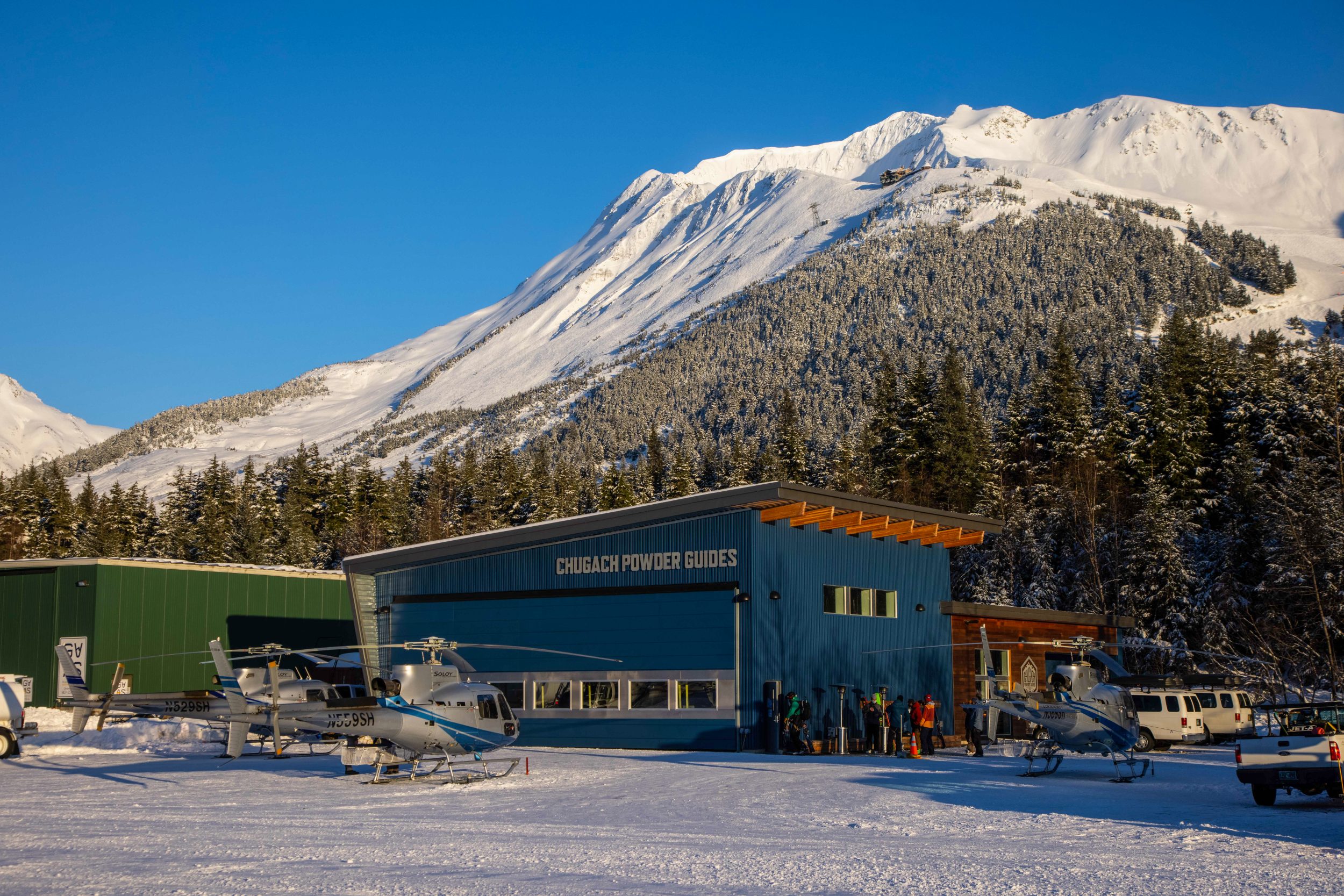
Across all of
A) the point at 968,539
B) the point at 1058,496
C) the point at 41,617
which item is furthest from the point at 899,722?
the point at 1058,496

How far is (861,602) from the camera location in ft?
98.5

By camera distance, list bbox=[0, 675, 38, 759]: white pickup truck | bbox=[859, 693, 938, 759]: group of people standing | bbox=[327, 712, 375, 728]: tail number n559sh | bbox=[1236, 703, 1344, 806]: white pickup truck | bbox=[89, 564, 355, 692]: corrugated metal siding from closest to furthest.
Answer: bbox=[1236, 703, 1344, 806]: white pickup truck < bbox=[327, 712, 375, 728]: tail number n559sh < bbox=[0, 675, 38, 759]: white pickup truck < bbox=[859, 693, 938, 759]: group of people standing < bbox=[89, 564, 355, 692]: corrugated metal siding

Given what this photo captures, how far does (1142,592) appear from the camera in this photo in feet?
153

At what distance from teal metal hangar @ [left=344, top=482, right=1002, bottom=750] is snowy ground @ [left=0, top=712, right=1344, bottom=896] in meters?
5.09

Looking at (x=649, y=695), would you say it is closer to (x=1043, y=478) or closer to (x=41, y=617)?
(x=41, y=617)

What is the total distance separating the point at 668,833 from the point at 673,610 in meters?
13.9

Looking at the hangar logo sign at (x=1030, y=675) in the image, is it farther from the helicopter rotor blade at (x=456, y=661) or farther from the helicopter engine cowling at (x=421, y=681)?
the helicopter engine cowling at (x=421, y=681)

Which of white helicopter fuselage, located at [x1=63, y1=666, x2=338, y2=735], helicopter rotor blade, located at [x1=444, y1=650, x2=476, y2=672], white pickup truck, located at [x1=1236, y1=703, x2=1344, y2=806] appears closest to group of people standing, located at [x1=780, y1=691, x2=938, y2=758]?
helicopter rotor blade, located at [x1=444, y1=650, x2=476, y2=672]

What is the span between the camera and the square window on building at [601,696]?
1085 inches

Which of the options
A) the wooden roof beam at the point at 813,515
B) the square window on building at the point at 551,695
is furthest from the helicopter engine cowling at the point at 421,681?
the wooden roof beam at the point at 813,515

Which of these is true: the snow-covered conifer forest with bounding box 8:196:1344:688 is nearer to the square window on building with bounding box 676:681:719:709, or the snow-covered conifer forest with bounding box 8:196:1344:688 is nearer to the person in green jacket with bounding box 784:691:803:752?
the person in green jacket with bounding box 784:691:803:752

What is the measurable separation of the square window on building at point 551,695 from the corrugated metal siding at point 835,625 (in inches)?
178

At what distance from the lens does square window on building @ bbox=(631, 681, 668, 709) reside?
89.0 feet

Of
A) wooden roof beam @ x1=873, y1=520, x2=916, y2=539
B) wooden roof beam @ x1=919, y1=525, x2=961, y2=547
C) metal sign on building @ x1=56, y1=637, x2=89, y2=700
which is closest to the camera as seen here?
wooden roof beam @ x1=873, y1=520, x2=916, y2=539
